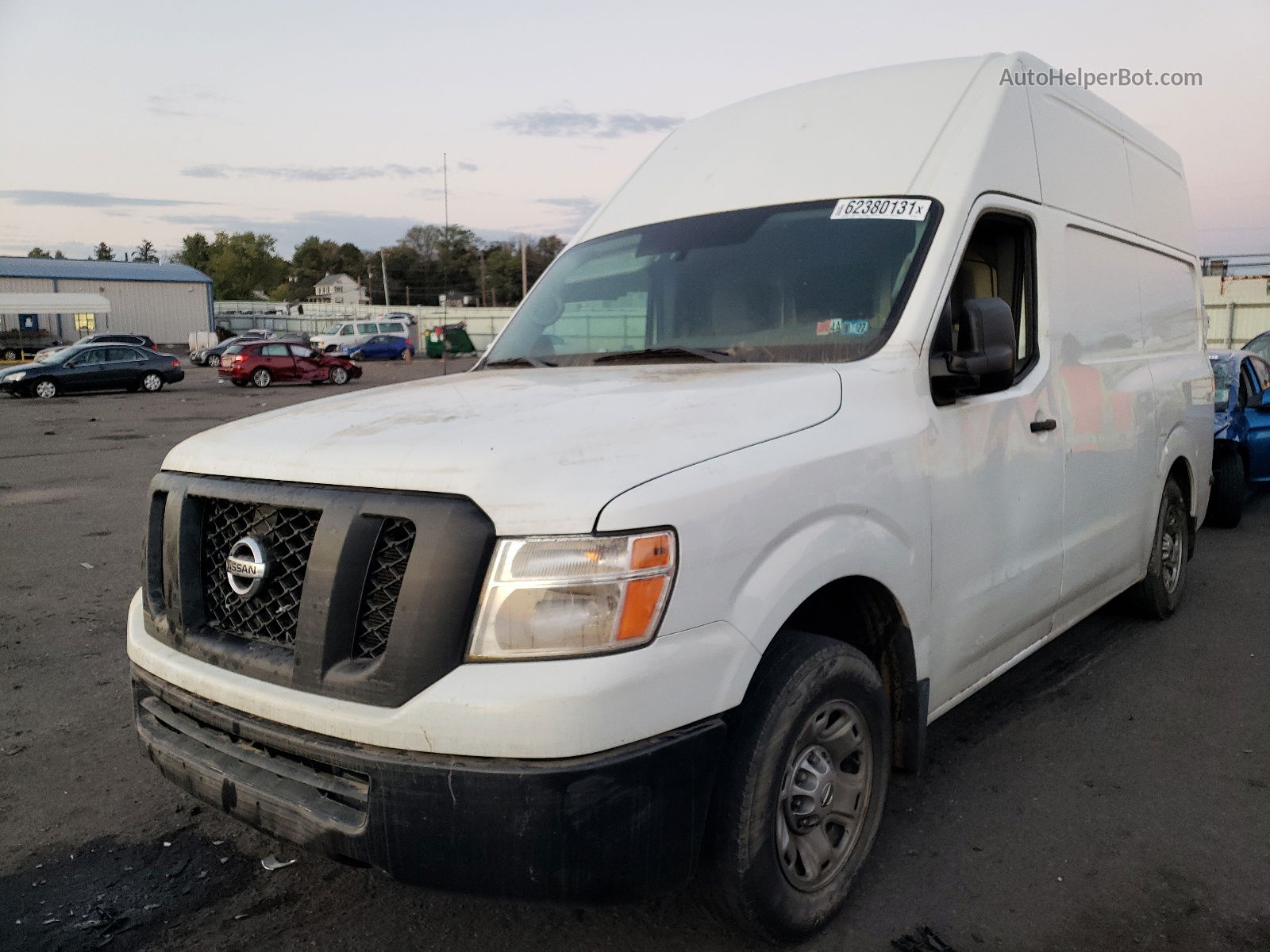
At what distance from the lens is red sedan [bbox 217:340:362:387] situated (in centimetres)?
3125

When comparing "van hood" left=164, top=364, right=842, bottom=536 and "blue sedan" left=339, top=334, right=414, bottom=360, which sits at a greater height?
"blue sedan" left=339, top=334, right=414, bottom=360

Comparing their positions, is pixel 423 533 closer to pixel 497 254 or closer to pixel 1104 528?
pixel 1104 528

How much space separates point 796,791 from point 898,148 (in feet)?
7.29

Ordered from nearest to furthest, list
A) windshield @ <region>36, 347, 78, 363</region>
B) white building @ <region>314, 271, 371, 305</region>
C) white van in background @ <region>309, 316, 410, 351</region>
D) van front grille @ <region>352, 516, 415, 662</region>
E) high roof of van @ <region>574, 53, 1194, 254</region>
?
van front grille @ <region>352, 516, 415, 662</region> < high roof of van @ <region>574, 53, 1194, 254</region> < windshield @ <region>36, 347, 78, 363</region> < white van in background @ <region>309, 316, 410, 351</region> < white building @ <region>314, 271, 371, 305</region>

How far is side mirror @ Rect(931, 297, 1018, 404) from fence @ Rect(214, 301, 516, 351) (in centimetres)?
5087

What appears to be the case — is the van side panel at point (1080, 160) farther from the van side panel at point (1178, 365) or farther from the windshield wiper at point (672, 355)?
the windshield wiper at point (672, 355)

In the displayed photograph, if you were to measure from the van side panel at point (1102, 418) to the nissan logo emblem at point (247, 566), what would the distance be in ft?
9.51

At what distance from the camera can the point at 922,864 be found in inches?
122

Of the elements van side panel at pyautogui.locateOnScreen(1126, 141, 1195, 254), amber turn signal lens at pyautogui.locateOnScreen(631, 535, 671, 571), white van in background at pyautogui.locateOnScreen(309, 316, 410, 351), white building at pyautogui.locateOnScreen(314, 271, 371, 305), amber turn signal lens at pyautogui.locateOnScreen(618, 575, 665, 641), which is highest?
white building at pyautogui.locateOnScreen(314, 271, 371, 305)

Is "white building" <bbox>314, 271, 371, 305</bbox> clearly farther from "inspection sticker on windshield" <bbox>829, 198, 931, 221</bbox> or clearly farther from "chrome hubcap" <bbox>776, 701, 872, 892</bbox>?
"chrome hubcap" <bbox>776, 701, 872, 892</bbox>

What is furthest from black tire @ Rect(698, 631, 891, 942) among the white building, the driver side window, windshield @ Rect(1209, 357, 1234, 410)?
the white building

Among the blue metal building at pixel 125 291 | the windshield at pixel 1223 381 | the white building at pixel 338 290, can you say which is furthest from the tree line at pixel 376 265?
the windshield at pixel 1223 381

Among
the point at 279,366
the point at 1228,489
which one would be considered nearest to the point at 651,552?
the point at 1228,489

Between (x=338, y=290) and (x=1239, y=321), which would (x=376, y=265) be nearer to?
(x=338, y=290)
